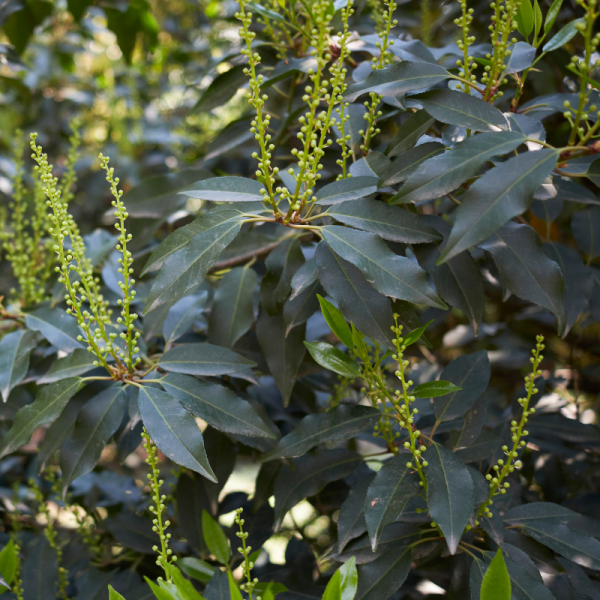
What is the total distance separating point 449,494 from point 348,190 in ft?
1.46

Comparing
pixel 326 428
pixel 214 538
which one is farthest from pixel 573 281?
pixel 214 538

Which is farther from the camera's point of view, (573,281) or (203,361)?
(573,281)

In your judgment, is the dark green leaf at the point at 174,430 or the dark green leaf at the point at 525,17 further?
the dark green leaf at the point at 525,17

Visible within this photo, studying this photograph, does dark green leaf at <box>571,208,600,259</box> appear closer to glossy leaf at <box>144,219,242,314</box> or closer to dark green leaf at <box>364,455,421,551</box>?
dark green leaf at <box>364,455,421,551</box>

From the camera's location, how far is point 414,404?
1144mm

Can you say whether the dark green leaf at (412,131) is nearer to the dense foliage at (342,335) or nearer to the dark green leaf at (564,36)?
the dense foliage at (342,335)

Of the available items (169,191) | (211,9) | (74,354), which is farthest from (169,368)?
(211,9)

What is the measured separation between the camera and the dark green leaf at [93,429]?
0.80m

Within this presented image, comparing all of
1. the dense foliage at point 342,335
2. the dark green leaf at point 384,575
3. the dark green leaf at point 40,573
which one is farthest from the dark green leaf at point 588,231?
the dark green leaf at point 40,573

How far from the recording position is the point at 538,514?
2.71 feet

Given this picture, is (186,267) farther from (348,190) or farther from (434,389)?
(434,389)

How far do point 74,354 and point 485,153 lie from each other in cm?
71

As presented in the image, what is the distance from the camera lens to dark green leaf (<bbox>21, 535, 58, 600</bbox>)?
1.00 metres

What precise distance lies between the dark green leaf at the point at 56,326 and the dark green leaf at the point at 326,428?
458 millimetres
